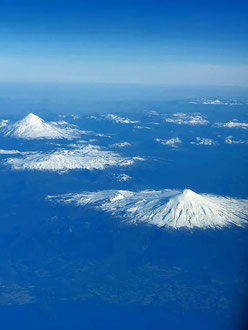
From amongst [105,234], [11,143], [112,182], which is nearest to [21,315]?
[105,234]

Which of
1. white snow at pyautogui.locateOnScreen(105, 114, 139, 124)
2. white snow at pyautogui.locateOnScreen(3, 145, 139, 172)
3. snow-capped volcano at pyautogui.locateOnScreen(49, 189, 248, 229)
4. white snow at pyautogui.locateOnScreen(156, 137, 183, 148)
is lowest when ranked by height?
snow-capped volcano at pyautogui.locateOnScreen(49, 189, 248, 229)

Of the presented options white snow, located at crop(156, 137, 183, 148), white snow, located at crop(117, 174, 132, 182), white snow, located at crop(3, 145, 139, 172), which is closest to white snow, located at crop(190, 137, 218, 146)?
white snow, located at crop(156, 137, 183, 148)

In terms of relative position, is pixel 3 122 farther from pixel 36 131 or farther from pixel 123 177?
pixel 123 177

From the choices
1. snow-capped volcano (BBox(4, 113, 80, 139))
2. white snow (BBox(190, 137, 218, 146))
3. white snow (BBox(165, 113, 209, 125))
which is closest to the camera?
white snow (BBox(190, 137, 218, 146))

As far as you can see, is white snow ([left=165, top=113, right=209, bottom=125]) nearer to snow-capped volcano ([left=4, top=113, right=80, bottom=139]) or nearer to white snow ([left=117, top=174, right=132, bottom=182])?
snow-capped volcano ([left=4, top=113, right=80, bottom=139])

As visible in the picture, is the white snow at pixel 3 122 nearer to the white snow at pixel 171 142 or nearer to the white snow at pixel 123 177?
the white snow at pixel 171 142

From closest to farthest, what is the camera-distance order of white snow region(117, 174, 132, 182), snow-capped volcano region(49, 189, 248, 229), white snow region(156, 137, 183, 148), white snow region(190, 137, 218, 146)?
snow-capped volcano region(49, 189, 248, 229)
white snow region(117, 174, 132, 182)
white snow region(190, 137, 218, 146)
white snow region(156, 137, 183, 148)

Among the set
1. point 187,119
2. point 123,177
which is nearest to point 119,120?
point 187,119
